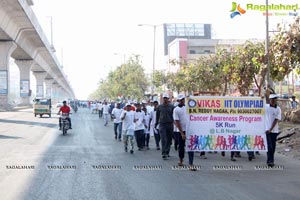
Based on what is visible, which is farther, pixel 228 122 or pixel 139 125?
pixel 139 125

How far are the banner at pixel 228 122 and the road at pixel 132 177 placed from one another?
1.86 feet

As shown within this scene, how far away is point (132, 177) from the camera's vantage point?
11.1 m

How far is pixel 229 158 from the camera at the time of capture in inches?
600

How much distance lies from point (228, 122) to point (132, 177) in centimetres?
384

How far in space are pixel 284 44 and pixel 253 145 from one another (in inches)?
195

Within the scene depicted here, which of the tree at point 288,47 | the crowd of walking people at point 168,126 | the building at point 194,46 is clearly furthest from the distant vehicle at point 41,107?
the building at point 194,46

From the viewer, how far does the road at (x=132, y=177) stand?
9.08m

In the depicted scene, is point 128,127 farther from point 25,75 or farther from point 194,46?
point 194,46

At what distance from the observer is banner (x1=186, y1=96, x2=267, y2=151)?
44.1 ft

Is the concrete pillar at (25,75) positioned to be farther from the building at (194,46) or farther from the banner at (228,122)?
the banner at (228,122)

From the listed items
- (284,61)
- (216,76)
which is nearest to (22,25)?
(216,76)

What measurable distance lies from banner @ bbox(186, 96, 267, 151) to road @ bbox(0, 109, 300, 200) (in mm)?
566

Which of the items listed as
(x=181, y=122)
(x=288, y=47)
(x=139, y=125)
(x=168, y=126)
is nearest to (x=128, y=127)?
(x=139, y=125)

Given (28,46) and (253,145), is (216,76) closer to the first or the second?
(253,145)
